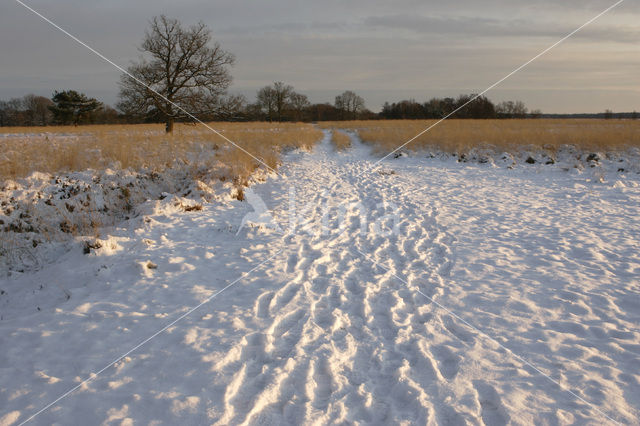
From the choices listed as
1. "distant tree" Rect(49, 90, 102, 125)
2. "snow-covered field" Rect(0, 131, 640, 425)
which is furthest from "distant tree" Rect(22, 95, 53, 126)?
"snow-covered field" Rect(0, 131, 640, 425)

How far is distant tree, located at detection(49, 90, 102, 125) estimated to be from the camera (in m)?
50.1

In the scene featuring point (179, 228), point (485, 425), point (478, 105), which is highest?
point (478, 105)

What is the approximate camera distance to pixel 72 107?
51.0m

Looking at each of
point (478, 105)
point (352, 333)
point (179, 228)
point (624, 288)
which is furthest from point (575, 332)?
point (478, 105)

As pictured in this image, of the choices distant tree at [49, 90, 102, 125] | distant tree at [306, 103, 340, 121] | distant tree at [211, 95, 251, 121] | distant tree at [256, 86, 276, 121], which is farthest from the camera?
distant tree at [306, 103, 340, 121]

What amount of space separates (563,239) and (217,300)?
565cm

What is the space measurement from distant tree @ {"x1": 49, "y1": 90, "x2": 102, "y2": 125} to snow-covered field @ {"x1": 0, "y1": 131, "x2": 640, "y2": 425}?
187ft

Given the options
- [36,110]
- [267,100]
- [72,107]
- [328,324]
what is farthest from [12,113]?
[328,324]

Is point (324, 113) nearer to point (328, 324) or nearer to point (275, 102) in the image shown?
point (275, 102)

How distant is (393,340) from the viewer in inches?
126

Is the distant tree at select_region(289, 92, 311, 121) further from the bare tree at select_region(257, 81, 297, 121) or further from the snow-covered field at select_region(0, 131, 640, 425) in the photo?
the snow-covered field at select_region(0, 131, 640, 425)

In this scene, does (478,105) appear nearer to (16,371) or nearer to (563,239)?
(563,239)

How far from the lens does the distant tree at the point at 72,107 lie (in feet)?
164

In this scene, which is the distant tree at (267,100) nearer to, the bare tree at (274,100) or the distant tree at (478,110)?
→ the bare tree at (274,100)
